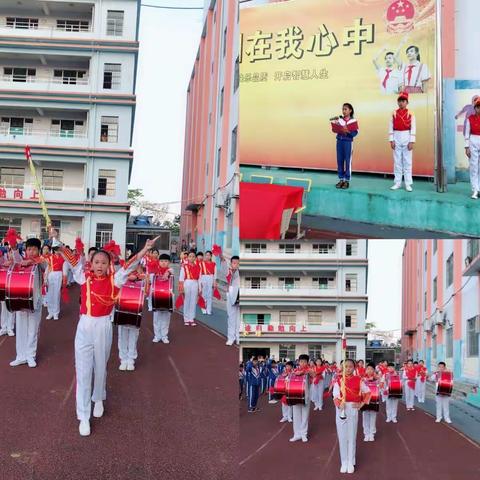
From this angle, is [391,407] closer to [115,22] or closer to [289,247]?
[289,247]

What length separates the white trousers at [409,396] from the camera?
4184mm

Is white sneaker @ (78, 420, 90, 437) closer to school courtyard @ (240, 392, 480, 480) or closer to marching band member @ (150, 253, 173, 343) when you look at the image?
school courtyard @ (240, 392, 480, 480)

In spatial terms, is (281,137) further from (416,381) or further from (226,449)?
(226,449)

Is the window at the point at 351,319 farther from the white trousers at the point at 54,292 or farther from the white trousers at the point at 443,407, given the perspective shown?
the white trousers at the point at 54,292

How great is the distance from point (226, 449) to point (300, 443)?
0.48m

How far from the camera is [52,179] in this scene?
15906 millimetres

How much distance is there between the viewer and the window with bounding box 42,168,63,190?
51.7ft

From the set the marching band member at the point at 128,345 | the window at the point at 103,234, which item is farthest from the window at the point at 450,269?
the window at the point at 103,234

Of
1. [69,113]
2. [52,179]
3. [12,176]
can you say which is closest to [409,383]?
[52,179]

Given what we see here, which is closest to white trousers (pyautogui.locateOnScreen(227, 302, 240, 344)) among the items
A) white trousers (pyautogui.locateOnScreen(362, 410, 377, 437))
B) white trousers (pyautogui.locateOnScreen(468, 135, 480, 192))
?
white trousers (pyautogui.locateOnScreen(362, 410, 377, 437))

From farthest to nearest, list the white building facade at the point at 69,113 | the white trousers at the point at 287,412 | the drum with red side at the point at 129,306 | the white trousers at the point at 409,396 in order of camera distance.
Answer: the white building facade at the point at 69,113
the drum with red side at the point at 129,306
the white trousers at the point at 287,412
the white trousers at the point at 409,396

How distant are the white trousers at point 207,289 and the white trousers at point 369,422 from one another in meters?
4.77

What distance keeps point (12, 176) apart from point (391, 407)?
13466 millimetres

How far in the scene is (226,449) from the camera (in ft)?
13.0
